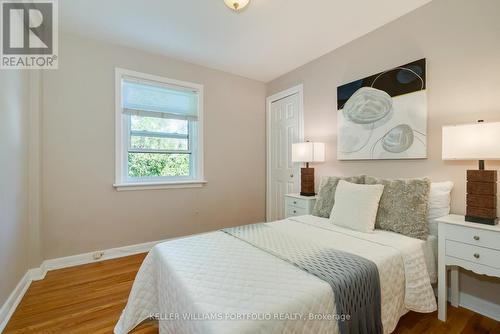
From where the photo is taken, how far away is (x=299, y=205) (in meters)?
2.86

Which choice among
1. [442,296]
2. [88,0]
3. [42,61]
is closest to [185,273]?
[442,296]

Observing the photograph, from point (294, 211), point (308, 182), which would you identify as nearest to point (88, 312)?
point (294, 211)

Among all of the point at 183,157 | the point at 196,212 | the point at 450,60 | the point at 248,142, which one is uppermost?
the point at 450,60

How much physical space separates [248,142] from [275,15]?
75.2 inches

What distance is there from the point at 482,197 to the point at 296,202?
1694 mm

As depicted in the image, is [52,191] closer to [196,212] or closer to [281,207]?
[196,212]

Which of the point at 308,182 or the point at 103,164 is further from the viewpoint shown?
the point at 308,182

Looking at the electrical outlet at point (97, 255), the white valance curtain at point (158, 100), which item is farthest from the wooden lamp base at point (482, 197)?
the electrical outlet at point (97, 255)

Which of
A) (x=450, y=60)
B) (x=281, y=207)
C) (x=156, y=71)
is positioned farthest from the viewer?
(x=281, y=207)

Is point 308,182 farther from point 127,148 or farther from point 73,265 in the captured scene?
point 73,265

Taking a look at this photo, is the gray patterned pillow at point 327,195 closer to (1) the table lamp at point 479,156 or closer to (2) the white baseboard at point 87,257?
(1) the table lamp at point 479,156

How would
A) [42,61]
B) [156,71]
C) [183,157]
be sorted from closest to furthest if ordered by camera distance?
[42,61], [156,71], [183,157]

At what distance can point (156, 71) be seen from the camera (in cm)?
297

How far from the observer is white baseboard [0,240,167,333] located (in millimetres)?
1670
